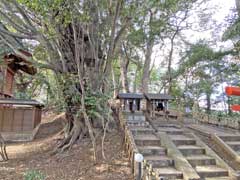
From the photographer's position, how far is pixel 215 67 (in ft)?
60.8

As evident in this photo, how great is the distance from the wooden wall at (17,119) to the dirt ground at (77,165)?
489 centimetres

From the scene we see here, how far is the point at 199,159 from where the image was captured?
6418mm

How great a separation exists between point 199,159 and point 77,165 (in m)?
3.53

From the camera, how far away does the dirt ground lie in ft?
18.0

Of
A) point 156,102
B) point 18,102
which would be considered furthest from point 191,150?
point 18,102

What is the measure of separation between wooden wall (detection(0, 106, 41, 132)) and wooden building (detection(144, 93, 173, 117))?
264 inches

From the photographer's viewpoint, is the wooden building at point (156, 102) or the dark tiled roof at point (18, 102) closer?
the wooden building at point (156, 102)

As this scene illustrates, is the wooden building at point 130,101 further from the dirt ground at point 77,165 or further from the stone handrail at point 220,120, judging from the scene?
the stone handrail at point 220,120

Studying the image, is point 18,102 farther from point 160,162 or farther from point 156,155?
point 160,162

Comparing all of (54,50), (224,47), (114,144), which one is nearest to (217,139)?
(114,144)

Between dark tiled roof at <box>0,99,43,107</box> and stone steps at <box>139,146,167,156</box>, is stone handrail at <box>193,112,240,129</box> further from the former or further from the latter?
dark tiled roof at <box>0,99,43,107</box>

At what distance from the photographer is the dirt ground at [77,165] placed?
Answer: 5496 mm

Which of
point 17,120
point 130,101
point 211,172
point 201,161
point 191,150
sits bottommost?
point 211,172

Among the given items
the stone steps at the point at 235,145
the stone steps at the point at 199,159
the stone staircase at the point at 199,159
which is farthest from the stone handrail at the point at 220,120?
the stone steps at the point at 199,159
